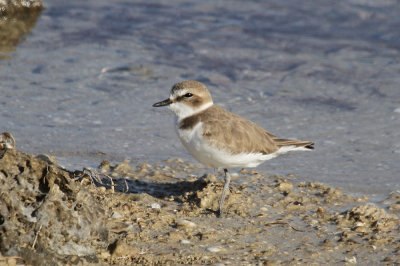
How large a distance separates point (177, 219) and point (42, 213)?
1.43m

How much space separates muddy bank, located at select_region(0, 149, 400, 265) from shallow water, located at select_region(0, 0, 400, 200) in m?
0.66

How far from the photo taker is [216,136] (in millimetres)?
5535

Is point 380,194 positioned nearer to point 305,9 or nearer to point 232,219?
point 232,219

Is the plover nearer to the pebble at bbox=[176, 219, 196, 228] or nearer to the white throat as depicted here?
the white throat

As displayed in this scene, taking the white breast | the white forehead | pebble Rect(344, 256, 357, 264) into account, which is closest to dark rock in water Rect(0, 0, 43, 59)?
the white forehead

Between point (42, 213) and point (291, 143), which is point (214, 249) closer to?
point (42, 213)

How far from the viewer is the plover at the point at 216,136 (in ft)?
18.1

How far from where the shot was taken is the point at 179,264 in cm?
432

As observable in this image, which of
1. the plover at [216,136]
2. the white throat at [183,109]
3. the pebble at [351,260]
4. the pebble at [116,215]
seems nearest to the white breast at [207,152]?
the plover at [216,136]

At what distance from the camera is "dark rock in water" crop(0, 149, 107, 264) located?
3.91 m

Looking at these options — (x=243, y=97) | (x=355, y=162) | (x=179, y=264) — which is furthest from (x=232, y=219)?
(x=243, y=97)

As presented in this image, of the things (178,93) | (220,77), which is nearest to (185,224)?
(178,93)

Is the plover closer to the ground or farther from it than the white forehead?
closer to the ground

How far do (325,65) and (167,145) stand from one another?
407 centimetres
